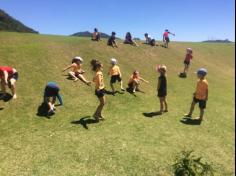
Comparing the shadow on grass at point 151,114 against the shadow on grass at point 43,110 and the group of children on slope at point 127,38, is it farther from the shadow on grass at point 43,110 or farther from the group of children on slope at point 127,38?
the group of children on slope at point 127,38

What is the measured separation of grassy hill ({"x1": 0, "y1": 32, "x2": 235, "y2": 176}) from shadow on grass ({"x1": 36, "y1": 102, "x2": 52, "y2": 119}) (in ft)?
0.82

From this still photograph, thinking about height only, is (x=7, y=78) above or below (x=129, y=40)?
below

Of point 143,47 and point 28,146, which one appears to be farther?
point 143,47

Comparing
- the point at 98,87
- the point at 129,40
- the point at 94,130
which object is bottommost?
the point at 94,130

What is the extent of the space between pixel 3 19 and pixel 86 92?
97735mm

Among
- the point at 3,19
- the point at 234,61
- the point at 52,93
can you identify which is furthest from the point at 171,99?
the point at 3,19

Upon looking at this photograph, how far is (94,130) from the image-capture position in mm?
15234

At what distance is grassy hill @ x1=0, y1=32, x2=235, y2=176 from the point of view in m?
12.2

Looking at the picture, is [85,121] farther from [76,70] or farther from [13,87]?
[76,70]

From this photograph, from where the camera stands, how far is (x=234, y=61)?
54.4 meters

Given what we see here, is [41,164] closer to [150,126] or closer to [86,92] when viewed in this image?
[150,126]

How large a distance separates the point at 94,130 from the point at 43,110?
326 centimetres

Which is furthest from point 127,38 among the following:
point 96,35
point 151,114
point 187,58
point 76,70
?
point 151,114

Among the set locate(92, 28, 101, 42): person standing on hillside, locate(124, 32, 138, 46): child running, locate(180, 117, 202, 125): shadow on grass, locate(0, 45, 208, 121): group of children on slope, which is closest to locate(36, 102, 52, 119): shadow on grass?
locate(0, 45, 208, 121): group of children on slope
